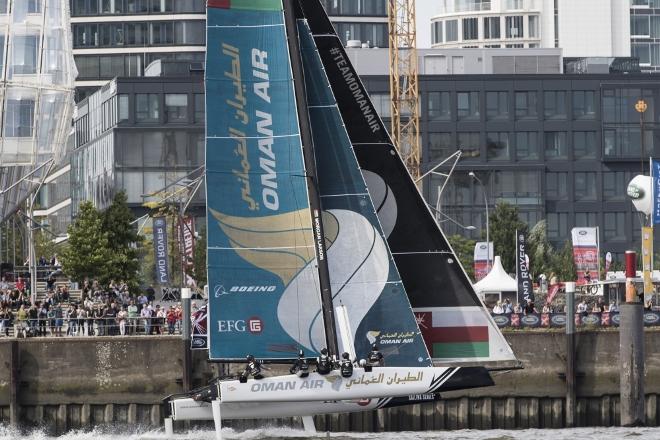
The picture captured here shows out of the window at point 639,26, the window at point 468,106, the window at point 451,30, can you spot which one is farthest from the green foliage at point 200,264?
the window at point 639,26

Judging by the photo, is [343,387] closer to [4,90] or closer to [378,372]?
[378,372]

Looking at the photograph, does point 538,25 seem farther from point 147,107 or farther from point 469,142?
point 147,107

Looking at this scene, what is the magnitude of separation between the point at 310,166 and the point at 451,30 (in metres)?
159

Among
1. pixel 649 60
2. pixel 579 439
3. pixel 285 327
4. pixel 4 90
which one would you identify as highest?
pixel 649 60

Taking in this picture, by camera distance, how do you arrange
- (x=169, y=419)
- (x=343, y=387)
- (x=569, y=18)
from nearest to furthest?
(x=343, y=387) → (x=169, y=419) → (x=569, y=18)

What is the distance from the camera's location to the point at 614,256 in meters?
127

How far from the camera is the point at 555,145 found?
128m

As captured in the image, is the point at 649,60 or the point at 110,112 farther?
the point at 649,60

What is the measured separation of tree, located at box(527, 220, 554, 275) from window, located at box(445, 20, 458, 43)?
3238 inches

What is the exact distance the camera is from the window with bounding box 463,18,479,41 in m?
194

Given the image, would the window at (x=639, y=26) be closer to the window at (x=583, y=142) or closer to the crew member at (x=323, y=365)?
the window at (x=583, y=142)

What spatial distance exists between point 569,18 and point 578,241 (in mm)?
101280

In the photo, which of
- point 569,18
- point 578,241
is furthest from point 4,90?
point 569,18

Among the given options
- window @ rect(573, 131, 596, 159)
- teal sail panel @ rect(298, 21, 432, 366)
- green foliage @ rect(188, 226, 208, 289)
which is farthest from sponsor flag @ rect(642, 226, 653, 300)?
window @ rect(573, 131, 596, 159)
